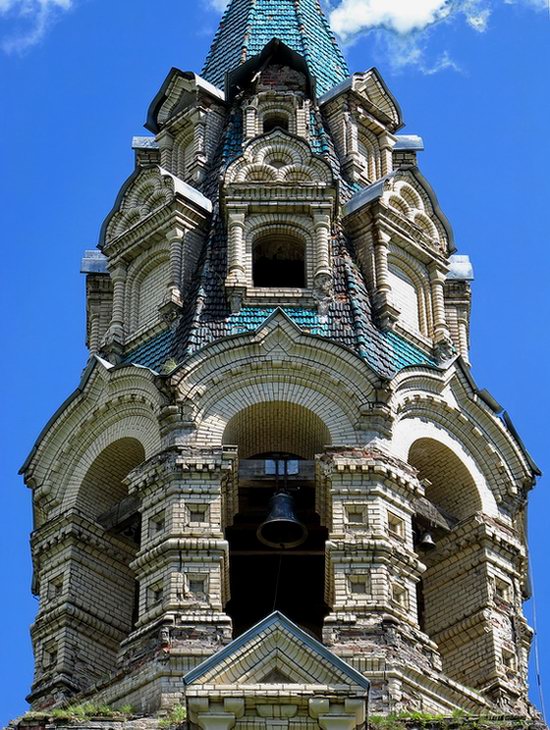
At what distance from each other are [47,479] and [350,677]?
9.15m

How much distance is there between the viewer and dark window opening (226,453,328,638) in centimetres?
3609

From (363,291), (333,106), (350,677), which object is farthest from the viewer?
(333,106)

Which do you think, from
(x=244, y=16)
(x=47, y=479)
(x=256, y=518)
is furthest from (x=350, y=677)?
(x=244, y=16)

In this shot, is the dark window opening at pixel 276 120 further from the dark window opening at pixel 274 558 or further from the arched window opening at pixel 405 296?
the dark window opening at pixel 274 558

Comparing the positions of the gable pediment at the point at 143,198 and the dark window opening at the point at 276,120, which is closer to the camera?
the gable pediment at the point at 143,198

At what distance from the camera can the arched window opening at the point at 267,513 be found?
3612 centimetres

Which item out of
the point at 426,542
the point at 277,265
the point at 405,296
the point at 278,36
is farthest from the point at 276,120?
the point at 426,542

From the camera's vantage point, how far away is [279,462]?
36.4 metres

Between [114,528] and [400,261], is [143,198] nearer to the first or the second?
[400,261]

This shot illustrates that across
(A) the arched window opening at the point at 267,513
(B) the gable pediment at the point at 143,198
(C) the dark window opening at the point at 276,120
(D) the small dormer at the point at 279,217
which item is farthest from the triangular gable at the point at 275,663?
(C) the dark window opening at the point at 276,120

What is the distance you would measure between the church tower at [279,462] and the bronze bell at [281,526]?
6cm

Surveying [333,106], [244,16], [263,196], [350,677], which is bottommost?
[350,677]

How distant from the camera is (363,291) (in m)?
38.9

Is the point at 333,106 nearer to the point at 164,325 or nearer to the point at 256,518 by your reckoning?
the point at 164,325
